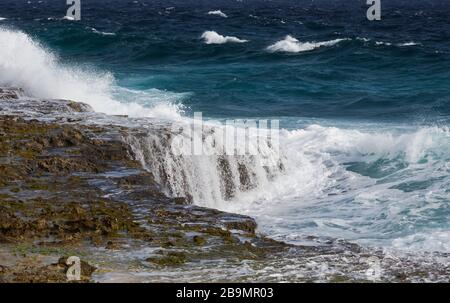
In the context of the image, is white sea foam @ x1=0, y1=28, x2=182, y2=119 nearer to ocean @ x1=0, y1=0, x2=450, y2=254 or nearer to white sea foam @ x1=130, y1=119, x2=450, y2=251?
ocean @ x1=0, y1=0, x2=450, y2=254

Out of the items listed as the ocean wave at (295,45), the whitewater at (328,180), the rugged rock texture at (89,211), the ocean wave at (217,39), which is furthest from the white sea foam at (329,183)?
the ocean wave at (217,39)

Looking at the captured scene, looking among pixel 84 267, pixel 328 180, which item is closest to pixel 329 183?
pixel 328 180

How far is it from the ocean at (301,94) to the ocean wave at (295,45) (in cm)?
13

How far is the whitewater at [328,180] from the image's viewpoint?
46.9ft

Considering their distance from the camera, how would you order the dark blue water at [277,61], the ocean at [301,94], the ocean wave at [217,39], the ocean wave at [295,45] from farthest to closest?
the ocean wave at [217,39] → the ocean wave at [295,45] → the dark blue water at [277,61] → the ocean at [301,94]

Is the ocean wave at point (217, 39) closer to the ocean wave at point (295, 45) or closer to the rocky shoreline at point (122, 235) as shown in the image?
the ocean wave at point (295, 45)

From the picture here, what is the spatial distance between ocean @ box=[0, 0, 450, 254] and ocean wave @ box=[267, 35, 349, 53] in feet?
0.42

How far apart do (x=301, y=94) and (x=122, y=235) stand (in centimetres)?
2240

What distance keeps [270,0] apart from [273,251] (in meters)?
99.9

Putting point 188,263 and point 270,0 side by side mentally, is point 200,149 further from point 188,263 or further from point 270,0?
point 270,0

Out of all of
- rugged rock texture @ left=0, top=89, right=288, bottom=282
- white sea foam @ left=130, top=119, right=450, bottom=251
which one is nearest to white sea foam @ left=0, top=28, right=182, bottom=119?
white sea foam @ left=130, top=119, right=450, bottom=251

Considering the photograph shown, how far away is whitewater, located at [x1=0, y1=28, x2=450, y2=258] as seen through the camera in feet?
46.9

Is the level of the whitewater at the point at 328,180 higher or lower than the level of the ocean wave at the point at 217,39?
lower

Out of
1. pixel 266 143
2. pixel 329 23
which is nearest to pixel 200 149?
pixel 266 143
